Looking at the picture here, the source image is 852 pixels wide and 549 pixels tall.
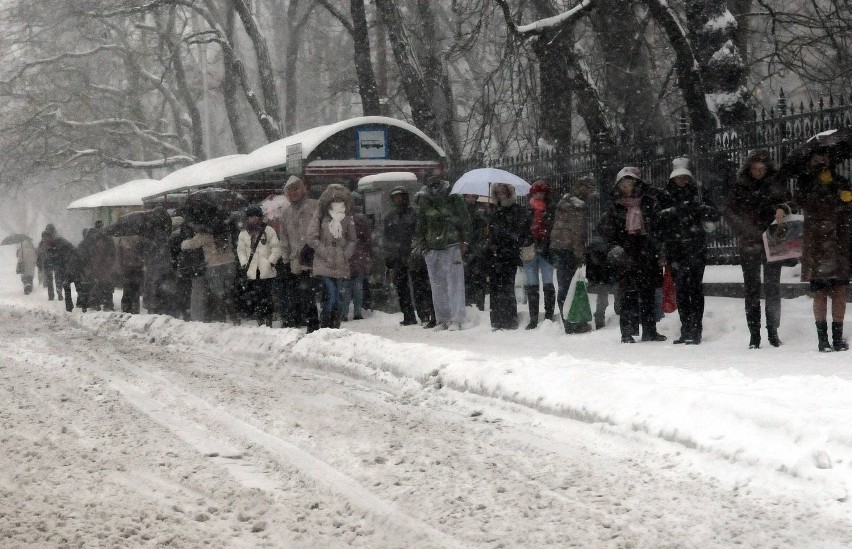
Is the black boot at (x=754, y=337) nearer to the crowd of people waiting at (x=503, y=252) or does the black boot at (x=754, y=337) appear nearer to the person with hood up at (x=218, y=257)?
the crowd of people waiting at (x=503, y=252)

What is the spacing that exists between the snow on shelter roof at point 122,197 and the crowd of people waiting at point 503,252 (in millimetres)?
12127

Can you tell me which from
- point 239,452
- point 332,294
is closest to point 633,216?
point 332,294

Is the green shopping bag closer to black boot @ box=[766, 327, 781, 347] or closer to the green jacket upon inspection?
the green jacket

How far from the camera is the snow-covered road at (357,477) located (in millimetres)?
5023

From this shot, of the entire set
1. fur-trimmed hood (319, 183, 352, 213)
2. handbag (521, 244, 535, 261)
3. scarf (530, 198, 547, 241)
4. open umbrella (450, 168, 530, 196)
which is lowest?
handbag (521, 244, 535, 261)

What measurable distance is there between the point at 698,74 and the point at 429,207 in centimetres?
406

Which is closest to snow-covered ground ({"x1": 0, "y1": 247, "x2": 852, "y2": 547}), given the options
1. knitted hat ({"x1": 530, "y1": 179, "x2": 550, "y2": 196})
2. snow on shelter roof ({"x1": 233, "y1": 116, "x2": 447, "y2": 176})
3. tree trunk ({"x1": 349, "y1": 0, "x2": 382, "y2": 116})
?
knitted hat ({"x1": 530, "y1": 179, "x2": 550, "y2": 196})

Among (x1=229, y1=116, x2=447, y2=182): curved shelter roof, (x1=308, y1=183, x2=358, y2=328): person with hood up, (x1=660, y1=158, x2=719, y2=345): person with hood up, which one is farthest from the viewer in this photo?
(x1=229, y1=116, x2=447, y2=182): curved shelter roof

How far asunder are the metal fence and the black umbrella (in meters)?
1.30

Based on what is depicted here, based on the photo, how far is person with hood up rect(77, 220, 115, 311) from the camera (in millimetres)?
21031

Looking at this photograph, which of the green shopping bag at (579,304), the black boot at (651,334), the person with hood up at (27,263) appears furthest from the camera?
the person with hood up at (27,263)

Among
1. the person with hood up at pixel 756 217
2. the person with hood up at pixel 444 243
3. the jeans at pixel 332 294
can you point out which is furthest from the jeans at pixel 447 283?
the person with hood up at pixel 756 217

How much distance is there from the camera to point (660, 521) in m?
5.13

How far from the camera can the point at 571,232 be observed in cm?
1348
